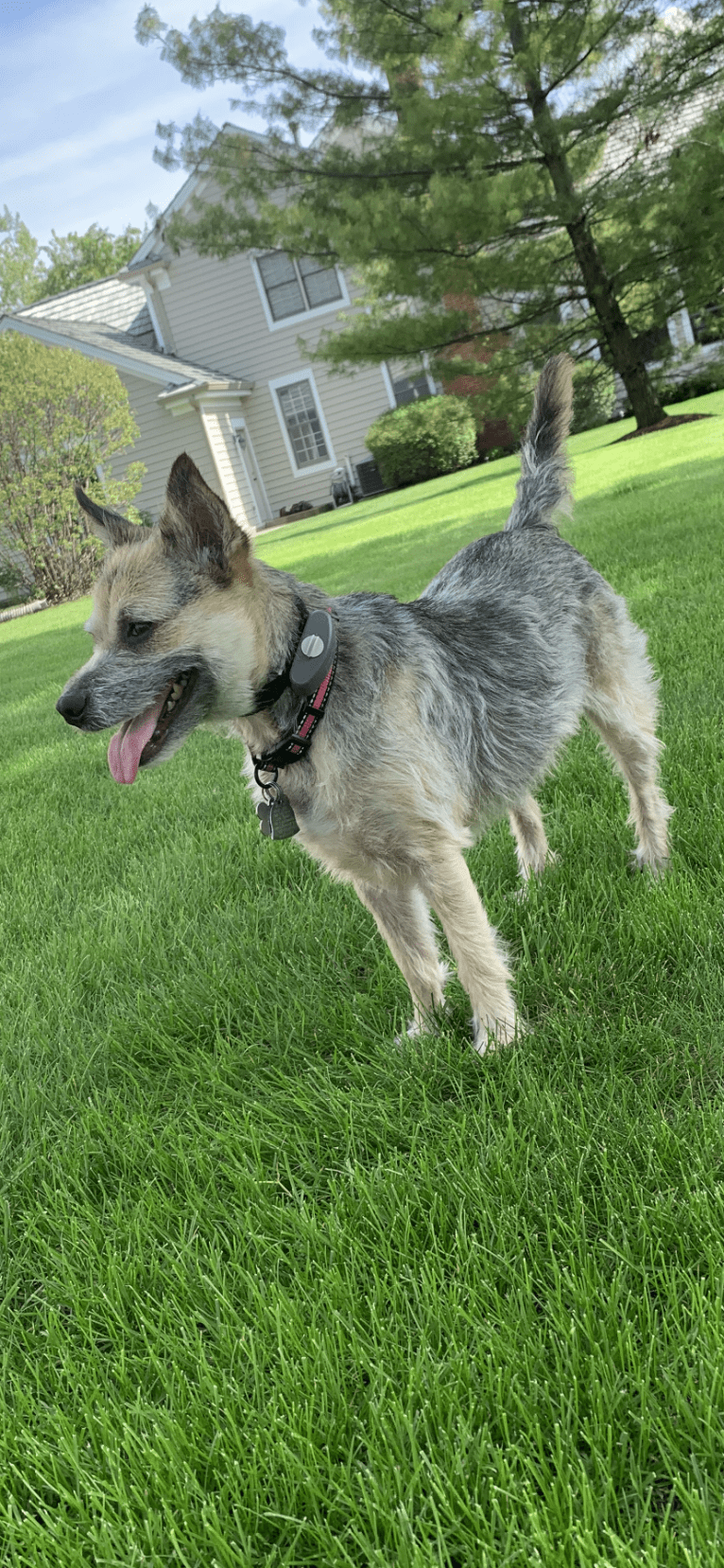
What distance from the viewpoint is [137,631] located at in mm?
2588

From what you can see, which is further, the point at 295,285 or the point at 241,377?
the point at 241,377

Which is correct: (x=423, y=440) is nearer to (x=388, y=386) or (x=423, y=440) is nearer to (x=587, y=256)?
(x=388, y=386)

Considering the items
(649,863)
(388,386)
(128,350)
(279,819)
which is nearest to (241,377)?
(128,350)

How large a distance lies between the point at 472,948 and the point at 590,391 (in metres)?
18.5

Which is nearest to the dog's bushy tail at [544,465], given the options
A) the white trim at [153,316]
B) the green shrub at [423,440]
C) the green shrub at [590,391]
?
the green shrub at [590,391]

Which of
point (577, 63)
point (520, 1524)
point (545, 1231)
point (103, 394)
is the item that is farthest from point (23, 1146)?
point (103, 394)

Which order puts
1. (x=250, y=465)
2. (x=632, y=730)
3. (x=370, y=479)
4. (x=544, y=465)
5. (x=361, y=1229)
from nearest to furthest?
(x=361, y=1229), (x=632, y=730), (x=544, y=465), (x=370, y=479), (x=250, y=465)

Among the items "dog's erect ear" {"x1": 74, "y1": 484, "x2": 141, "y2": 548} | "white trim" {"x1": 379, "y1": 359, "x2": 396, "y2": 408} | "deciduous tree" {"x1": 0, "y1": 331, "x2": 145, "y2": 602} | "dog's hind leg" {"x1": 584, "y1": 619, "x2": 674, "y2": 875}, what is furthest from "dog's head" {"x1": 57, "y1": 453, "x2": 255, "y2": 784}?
"white trim" {"x1": 379, "y1": 359, "x2": 396, "y2": 408}

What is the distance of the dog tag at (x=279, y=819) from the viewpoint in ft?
8.84

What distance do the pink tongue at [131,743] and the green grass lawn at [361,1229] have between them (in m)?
0.93

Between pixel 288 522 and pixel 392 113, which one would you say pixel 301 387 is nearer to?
pixel 288 522

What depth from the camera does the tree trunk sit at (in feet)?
50.9

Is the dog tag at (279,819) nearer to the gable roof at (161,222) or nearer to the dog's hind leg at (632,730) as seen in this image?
the dog's hind leg at (632,730)

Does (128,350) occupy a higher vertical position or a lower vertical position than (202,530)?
higher
